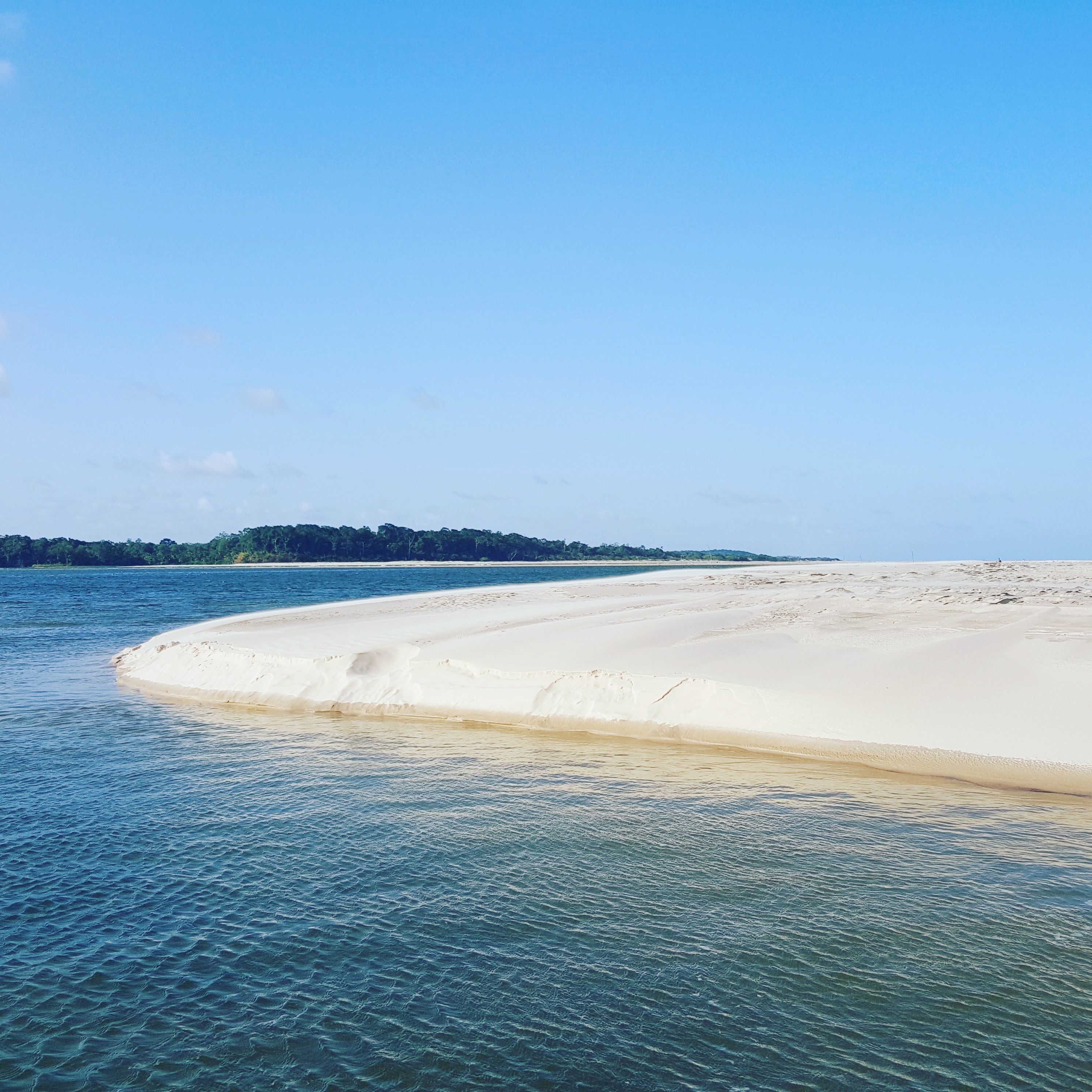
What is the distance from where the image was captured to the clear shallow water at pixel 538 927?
6.72 metres

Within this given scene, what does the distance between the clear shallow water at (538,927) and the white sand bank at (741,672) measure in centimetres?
116

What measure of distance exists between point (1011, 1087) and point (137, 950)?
821 cm

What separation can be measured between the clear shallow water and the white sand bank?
1.16m

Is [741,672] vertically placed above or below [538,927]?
above

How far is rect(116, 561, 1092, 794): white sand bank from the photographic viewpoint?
15.4 m

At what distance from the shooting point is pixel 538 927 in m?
8.88

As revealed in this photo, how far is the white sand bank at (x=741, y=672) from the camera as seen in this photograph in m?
15.4

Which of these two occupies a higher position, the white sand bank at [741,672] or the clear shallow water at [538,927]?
the white sand bank at [741,672]

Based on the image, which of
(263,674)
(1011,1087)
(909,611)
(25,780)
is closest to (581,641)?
(263,674)

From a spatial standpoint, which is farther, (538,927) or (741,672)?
(741,672)

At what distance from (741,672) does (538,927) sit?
37.2 feet

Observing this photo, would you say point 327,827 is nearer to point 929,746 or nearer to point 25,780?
point 25,780

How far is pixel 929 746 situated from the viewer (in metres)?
15.0

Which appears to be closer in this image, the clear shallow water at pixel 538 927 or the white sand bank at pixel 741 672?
the clear shallow water at pixel 538 927
